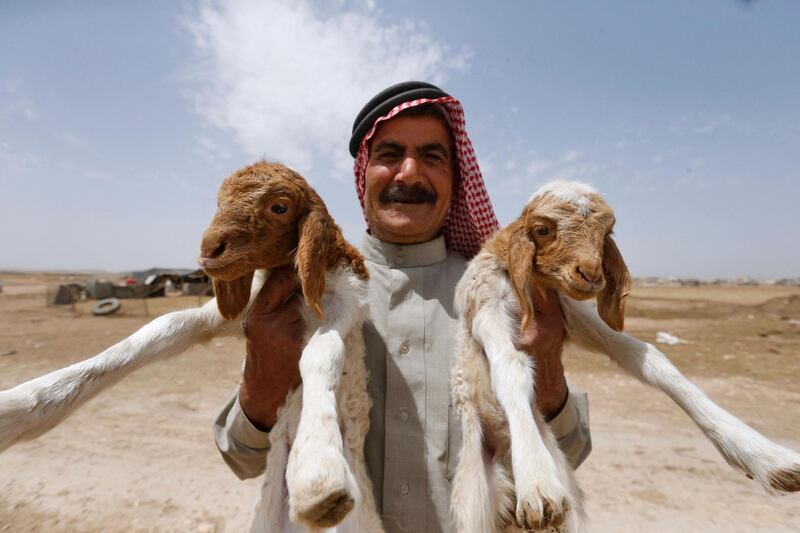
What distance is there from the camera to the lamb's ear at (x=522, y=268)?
217 centimetres

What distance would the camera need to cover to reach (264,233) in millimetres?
2109

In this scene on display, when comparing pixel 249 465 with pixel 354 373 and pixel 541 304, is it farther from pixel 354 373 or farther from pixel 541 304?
pixel 541 304

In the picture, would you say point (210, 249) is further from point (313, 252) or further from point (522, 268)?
point (522, 268)

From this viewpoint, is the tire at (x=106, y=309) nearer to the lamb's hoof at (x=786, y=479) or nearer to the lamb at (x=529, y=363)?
the lamb at (x=529, y=363)

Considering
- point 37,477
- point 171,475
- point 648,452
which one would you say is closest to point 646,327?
point 648,452

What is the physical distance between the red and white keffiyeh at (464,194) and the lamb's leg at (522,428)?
93cm

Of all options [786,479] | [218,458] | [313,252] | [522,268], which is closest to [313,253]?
[313,252]

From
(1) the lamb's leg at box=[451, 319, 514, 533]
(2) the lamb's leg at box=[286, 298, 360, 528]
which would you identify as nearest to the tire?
(2) the lamb's leg at box=[286, 298, 360, 528]

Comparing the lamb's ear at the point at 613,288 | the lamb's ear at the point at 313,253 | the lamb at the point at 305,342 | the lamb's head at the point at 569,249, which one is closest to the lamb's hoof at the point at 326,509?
the lamb at the point at 305,342

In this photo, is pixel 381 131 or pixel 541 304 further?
pixel 381 131

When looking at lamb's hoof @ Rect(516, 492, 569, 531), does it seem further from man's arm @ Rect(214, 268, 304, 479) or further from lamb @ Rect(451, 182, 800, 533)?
man's arm @ Rect(214, 268, 304, 479)

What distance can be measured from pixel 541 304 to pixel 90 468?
5.47 m

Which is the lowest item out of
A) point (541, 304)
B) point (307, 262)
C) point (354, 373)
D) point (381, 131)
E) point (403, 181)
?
point (354, 373)

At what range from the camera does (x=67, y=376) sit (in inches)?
76.4
